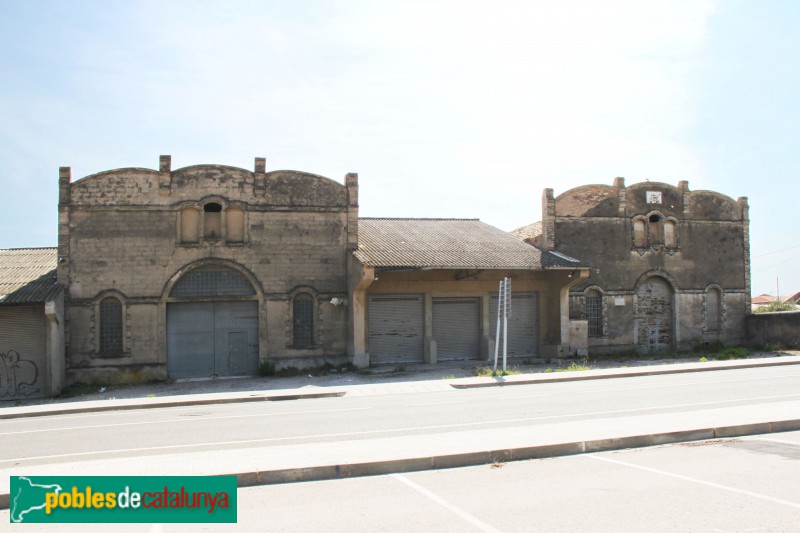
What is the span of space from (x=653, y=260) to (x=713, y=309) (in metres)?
3.72

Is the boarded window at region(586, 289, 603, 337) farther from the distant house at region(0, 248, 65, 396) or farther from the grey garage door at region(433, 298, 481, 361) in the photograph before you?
the distant house at region(0, 248, 65, 396)

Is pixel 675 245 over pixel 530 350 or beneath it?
over

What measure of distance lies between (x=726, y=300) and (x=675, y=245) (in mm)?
3483

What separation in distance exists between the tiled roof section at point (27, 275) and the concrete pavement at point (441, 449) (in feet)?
41.7

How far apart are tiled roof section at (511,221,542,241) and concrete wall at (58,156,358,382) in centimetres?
867

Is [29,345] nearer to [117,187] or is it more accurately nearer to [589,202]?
[117,187]

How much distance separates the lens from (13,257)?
945 inches

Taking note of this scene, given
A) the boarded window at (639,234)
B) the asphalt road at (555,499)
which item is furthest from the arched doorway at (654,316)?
the asphalt road at (555,499)

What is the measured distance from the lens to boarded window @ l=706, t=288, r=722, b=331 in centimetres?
2878

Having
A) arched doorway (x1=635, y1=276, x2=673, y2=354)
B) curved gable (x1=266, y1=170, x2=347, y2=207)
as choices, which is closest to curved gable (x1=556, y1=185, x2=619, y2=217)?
arched doorway (x1=635, y1=276, x2=673, y2=354)

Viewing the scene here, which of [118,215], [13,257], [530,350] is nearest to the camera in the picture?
[118,215]

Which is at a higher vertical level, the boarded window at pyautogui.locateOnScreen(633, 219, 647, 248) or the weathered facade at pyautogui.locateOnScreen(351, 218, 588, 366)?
the boarded window at pyautogui.locateOnScreen(633, 219, 647, 248)

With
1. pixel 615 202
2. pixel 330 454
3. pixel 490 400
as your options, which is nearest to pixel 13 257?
pixel 490 400

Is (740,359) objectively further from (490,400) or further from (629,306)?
(490,400)
